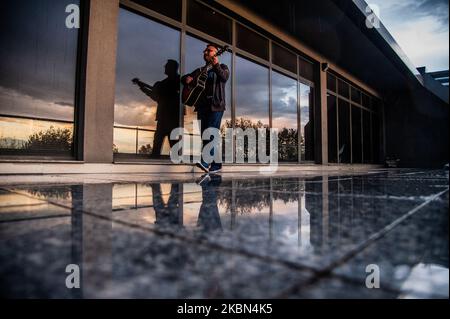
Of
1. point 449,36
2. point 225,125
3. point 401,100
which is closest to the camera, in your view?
point 449,36

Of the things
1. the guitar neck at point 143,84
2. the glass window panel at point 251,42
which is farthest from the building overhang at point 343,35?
the guitar neck at point 143,84

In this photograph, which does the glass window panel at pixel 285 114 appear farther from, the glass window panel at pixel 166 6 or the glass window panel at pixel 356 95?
the glass window panel at pixel 356 95

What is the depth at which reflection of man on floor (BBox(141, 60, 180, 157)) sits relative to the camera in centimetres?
379

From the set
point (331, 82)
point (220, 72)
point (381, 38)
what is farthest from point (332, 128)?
point (220, 72)

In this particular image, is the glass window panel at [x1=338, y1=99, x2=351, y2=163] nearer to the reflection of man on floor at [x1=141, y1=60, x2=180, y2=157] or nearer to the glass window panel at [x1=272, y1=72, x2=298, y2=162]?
the glass window panel at [x1=272, y1=72, x2=298, y2=162]

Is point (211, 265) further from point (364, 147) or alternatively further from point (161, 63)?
point (364, 147)

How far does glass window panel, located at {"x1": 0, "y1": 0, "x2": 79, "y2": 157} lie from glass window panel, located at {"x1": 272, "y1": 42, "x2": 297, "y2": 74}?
4084mm

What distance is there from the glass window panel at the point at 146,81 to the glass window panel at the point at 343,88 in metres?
6.08

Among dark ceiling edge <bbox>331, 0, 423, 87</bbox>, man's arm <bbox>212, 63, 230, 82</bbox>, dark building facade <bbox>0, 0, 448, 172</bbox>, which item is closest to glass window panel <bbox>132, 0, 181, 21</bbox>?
dark building facade <bbox>0, 0, 448, 172</bbox>

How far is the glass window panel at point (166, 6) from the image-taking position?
3.51m

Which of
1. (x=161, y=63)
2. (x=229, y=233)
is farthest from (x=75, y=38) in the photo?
(x=229, y=233)

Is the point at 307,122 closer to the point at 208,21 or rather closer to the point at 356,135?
the point at 356,135

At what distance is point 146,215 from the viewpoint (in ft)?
2.03
